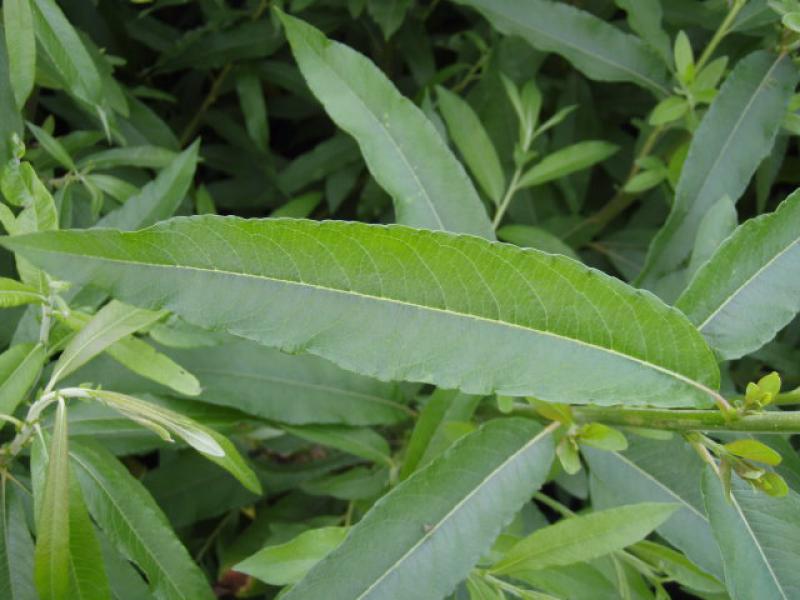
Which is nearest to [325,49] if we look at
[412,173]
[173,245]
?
[412,173]

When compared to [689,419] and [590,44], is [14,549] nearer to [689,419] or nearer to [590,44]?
[689,419]

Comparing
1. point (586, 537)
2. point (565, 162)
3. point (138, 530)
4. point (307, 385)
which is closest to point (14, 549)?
point (138, 530)

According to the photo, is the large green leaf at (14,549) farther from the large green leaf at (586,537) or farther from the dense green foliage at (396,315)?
the large green leaf at (586,537)

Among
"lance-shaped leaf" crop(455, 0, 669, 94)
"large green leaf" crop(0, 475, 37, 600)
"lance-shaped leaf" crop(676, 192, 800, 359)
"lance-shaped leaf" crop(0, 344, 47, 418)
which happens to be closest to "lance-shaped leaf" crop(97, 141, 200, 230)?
"lance-shaped leaf" crop(0, 344, 47, 418)

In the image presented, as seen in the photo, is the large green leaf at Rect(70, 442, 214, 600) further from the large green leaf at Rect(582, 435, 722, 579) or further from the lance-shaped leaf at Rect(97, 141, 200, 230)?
the large green leaf at Rect(582, 435, 722, 579)

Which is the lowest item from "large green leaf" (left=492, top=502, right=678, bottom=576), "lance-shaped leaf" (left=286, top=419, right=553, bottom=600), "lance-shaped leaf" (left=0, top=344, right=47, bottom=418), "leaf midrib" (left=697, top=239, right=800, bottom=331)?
"large green leaf" (left=492, top=502, right=678, bottom=576)

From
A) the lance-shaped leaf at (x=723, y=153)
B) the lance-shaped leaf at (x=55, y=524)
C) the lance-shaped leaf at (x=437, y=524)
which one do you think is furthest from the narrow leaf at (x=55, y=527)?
the lance-shaped leaf at (x=723, y=153)
